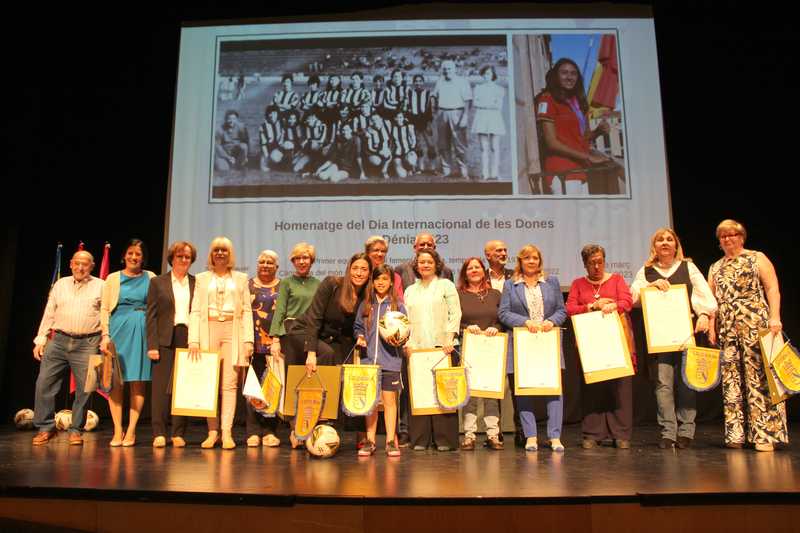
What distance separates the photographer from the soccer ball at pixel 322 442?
3916 mm

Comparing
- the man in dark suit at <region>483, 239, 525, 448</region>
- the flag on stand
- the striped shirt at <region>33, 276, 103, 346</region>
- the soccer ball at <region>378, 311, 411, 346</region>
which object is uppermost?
the flag on stand

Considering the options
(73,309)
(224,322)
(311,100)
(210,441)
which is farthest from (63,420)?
(311,100)

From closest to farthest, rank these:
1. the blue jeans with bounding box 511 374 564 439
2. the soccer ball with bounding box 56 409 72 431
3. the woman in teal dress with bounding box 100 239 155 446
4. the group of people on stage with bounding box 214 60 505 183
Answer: the blue jeans with bounding box 511 374 564 439
the woman in teal dress with bounding box 100 239 155 446
the soccer ball with bounding box 56 409 72 431
the group of people on stage with bounding box 214 60 505 183

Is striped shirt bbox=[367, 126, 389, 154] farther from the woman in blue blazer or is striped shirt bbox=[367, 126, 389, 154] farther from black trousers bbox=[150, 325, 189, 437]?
black trousers bbox=[150, 325, 189, 437]

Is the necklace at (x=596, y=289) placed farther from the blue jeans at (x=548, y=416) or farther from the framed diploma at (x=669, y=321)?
the blue jeans at (x=548, y=416)

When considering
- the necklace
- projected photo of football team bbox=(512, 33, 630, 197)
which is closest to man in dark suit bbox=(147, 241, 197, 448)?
the necklace

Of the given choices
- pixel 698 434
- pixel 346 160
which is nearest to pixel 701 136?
pixel 698 434

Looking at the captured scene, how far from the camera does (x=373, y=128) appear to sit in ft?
19.8

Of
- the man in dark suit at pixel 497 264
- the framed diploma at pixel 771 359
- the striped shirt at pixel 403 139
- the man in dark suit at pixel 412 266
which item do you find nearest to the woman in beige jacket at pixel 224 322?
the man in dark suit at pixel 412 266

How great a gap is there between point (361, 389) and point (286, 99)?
127 inches

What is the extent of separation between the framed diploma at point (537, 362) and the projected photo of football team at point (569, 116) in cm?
197

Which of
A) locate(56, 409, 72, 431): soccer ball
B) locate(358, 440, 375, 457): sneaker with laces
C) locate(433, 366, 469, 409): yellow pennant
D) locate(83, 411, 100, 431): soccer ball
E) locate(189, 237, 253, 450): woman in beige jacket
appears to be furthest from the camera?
locate(83, 411, 100, 431): soccer ball

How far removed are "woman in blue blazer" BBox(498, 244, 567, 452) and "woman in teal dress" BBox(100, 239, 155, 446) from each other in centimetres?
250

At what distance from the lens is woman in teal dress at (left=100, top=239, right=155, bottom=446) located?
15.0 ft
